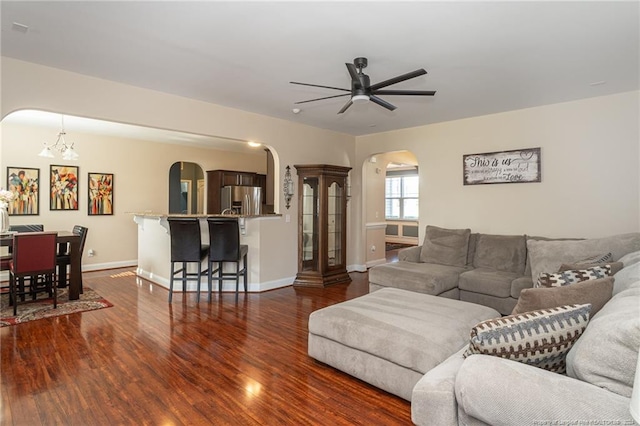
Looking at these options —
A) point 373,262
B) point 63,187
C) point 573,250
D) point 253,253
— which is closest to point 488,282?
point 573,250

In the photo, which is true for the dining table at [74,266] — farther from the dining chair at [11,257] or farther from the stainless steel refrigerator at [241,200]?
the stainless steel refrigerator at [241,200]

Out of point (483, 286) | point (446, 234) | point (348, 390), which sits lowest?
point (348, 390)

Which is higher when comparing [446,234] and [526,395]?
[446,234]

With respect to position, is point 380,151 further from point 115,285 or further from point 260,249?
point 115,285

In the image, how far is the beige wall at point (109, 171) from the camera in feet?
19.7

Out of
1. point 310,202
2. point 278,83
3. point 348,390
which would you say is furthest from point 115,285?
point 348,390

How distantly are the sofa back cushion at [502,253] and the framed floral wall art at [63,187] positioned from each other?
712 centimetres

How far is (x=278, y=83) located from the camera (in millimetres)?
3816

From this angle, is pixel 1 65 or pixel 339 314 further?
pixel 1 65

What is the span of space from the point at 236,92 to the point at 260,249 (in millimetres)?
2315

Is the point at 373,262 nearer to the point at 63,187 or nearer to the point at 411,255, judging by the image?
the point at 411,255

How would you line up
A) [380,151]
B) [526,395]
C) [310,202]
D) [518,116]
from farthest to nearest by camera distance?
[380,151] → [310,202] → [518,116] → [526,395]

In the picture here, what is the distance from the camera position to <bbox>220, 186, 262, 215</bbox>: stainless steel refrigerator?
7.78m

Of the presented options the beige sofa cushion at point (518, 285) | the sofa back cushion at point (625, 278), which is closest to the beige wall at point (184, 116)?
the beige sofa cushion at point (518, 285)
